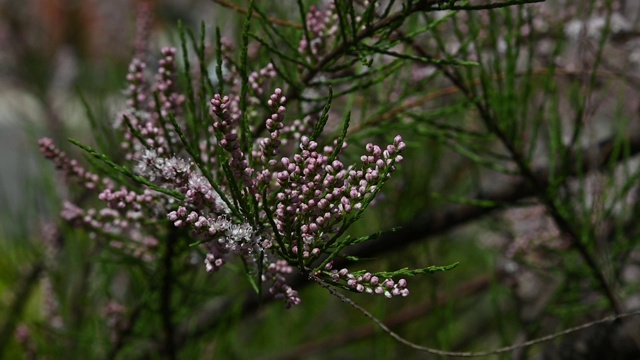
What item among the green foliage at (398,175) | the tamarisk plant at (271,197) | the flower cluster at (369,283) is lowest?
the flower cluster at (369,283)

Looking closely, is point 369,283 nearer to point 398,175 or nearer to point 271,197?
point 271,197

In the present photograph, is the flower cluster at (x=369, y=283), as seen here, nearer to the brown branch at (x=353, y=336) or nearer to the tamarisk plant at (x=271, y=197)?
the tamarisk plant at (x=271, y=197)

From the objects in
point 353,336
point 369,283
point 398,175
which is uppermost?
point 398,175

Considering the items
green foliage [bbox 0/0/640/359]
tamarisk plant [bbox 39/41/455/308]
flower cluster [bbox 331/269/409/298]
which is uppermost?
green foliage [bbox 0/0/640/359]

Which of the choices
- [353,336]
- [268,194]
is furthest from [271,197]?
[353,336]

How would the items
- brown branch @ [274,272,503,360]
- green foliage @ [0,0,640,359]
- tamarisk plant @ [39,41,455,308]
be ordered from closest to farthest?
tamarisk plant @ [39,41,455,308]
green foliage @ [0,0,640,359]
brown branch @ [274,272,503,360]

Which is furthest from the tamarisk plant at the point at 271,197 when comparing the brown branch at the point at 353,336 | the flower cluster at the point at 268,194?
Answer: the brown branch at the point at 353,336

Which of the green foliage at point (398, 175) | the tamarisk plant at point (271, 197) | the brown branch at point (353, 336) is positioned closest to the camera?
the tamarisk plant at point (271, 197)

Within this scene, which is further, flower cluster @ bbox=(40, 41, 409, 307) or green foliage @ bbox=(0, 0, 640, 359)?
green foliage @ bbox=(0, 0, 640, 359)

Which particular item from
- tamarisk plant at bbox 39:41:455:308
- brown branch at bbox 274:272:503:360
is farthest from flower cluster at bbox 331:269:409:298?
brown branch at bbox 274:272:503:360

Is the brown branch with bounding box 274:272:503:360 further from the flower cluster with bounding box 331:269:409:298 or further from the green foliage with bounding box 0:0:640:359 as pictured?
the flower cluster with bounding box 331:269:409:298

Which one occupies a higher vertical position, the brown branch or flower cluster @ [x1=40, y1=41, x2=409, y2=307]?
the brown branch
